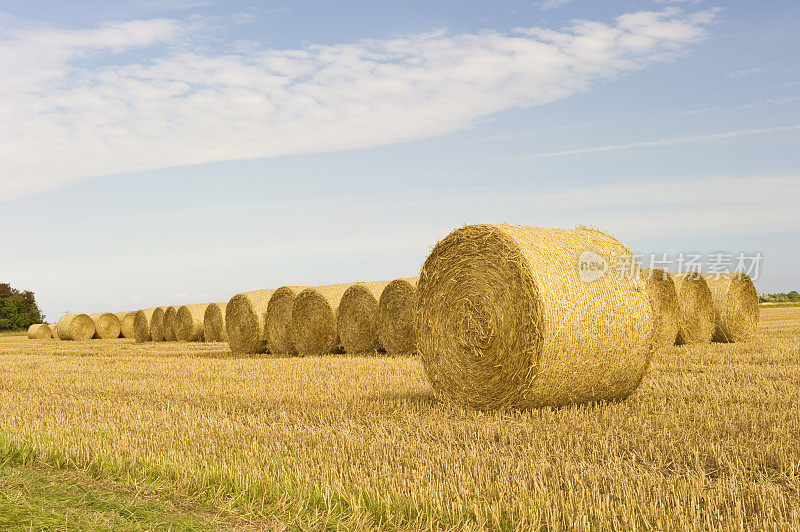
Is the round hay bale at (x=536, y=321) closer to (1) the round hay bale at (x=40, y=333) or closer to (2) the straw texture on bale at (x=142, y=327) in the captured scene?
(2) the straw texture on bale at (x=142, y=327)

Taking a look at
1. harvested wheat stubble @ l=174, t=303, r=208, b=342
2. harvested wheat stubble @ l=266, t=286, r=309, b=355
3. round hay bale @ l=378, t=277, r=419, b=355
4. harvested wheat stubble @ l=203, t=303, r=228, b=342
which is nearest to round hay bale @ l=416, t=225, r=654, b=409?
round hay bale @ l=378, t=277, r=419, b=355

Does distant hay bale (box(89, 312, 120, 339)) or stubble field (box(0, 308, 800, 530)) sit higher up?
distant hay bale (box(89, 312, 120, 339))

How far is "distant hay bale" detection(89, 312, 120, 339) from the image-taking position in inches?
1182

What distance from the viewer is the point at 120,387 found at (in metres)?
10.0

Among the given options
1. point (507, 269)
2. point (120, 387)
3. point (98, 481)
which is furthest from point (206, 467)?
point (120, 387)

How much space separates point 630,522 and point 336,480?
1801mm

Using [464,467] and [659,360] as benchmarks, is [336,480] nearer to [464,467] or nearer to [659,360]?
[464,467]

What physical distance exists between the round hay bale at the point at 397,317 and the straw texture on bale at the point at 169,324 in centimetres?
1278

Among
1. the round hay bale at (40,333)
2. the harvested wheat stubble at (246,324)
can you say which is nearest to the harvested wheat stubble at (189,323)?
the harvested wheat stubble at (246,324)

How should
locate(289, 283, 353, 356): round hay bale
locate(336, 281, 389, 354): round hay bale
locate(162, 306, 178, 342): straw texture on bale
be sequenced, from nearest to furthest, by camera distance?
locate(336, 281, 389, 354): round hay bale
locate(289, 283, 353, 356): round hay bale
locate(162, 306, 178, 342): straw texture on bale

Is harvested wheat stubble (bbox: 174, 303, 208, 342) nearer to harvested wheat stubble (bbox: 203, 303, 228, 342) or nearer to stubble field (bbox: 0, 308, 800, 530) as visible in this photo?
harvested wheat stubble (bbox: 203, 303, 228, 342)

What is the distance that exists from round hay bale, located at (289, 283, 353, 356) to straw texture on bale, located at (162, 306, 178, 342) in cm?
1046

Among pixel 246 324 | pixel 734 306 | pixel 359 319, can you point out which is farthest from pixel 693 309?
pixel 246 324

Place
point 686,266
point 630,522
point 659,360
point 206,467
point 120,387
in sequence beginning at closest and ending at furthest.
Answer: point 630,522, point 206,467, point 120,387, point 659,360, point 686,266
